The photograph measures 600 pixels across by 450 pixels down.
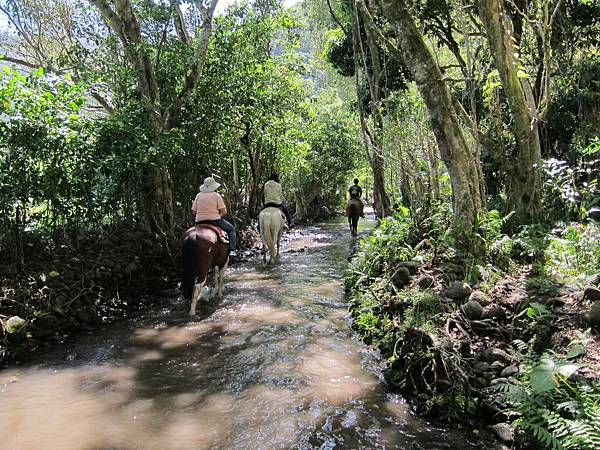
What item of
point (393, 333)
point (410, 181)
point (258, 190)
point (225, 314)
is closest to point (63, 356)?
point (225, 314)

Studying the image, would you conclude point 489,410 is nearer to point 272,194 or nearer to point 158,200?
point 158,200

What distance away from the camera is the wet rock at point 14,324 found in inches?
225

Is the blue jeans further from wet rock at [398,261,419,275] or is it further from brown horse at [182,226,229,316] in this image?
wet rock at [398,261,419,275]

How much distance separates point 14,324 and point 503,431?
5.86m

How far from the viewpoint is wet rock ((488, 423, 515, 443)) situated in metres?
3.40

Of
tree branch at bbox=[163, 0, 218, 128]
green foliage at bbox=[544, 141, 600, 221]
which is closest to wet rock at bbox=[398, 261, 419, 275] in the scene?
green foliage at bbox=[544, 141, 600, 221]

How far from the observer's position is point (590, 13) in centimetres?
1066

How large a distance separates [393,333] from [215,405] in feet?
7.41

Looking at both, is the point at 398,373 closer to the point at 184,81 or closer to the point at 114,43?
the point at 184,81

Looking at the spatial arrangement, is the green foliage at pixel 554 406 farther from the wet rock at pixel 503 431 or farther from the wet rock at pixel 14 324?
the wet rock at pixel 14 324

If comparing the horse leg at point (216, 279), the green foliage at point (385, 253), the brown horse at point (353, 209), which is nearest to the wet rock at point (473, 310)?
the green foliage at point (385, 253)

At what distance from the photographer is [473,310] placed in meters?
4.66

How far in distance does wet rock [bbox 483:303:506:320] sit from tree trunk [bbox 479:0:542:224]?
11.1 ft

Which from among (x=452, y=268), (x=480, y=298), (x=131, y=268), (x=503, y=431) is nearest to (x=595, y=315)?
(x=480, y=298)
